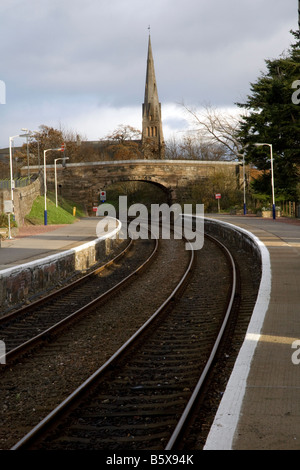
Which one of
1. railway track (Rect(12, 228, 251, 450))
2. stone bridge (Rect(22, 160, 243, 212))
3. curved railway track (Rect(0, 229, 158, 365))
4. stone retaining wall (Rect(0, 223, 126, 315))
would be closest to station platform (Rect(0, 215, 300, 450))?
railway track (Rect(12, 228, 251, 450))

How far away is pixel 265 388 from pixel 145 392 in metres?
1.68

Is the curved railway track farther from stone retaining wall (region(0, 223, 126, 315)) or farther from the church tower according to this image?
the church tower

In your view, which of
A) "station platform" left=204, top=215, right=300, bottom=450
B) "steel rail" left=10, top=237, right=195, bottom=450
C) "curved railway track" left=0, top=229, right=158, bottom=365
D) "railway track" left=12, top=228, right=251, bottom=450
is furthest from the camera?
"curved railway track" left=0, top=229, right=158, bottom=365

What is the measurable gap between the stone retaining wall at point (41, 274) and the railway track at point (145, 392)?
3.67 metres

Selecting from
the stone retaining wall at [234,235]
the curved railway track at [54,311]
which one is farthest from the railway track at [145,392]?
the stone retaining wall at [234,235]

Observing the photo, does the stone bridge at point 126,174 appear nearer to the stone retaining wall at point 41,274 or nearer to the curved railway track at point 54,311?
the stone retaining wall at point 41,274

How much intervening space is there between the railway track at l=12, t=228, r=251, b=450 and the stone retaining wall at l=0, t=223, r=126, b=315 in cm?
367

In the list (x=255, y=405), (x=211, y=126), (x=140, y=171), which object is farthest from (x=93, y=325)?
(x=211, y=126)

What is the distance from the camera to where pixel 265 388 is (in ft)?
17.7

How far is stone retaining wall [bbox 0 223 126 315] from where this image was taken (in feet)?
39.4

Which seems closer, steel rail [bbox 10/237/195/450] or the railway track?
steel rail [bbox 10/237/195/450]

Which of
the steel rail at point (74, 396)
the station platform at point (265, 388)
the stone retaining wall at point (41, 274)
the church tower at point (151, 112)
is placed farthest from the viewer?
the church tower at point (151, 112)

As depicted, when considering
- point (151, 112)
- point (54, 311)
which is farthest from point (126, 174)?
point (54, 311)

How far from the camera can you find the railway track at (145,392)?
5035 mm
